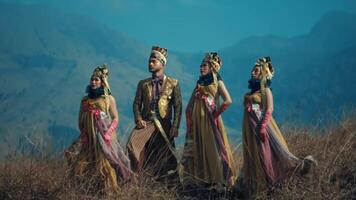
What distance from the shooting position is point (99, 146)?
764 centimetres

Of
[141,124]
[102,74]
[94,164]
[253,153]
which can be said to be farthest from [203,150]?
[102,74]

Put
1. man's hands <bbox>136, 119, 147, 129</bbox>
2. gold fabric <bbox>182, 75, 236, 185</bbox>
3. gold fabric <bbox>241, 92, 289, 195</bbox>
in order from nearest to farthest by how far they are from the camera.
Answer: gold fabric <bbox>241, 92, 289, 195</bbox> → gold fabric <bbox>182, 75, 236, 185</bbox> → man's hands <bbox>136, 119, 147, 129</bbox>

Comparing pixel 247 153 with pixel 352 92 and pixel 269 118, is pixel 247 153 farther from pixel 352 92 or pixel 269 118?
pixel 352 92

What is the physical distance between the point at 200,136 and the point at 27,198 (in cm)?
271

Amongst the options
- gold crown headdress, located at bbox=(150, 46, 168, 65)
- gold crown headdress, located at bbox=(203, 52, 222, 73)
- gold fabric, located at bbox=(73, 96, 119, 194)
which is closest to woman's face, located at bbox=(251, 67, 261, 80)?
gold crown headdress, located at bbox=(203, 52, 222, 73)

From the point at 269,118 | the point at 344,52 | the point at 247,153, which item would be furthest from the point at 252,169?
the point at 344,52

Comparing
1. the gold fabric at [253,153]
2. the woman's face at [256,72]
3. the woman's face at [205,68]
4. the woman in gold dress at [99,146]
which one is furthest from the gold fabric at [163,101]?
the woman's face at [256,72]

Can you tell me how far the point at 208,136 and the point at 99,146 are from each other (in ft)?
5.47

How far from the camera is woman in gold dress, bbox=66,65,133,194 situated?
751 cm

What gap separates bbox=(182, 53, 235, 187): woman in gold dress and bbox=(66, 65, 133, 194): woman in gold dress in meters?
1.12

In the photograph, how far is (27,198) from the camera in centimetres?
700

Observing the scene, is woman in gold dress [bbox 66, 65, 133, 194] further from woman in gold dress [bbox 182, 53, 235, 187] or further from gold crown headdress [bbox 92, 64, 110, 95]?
woman in gold dress [bbox 182, 53, 235, 187]

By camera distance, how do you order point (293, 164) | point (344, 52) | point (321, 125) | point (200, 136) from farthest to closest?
point (344, 52), point (321, 125), point (200, 136), point (293, 164)

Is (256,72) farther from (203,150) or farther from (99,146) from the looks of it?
(99,146)
